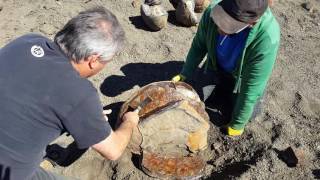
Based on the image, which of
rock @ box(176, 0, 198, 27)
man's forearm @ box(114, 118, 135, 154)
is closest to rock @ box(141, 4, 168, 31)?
rock @ box(176, 0, 198, 27)

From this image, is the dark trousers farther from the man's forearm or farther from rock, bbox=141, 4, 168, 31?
rock, bbox=141, 4, 168, 31

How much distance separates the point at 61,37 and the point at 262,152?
2162 millimetres

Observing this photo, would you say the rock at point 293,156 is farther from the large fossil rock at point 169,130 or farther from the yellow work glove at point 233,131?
the large fossil rock at point 169,130

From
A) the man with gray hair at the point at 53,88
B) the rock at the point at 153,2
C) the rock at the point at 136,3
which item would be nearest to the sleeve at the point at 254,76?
the man with gray hair at the point at 53,88

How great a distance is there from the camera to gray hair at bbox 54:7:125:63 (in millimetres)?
2676

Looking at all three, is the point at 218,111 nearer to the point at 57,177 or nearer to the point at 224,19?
the point at 224,19

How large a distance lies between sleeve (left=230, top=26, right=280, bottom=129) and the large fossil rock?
329mm

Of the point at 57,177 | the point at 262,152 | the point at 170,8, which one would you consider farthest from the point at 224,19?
the point at 170,8

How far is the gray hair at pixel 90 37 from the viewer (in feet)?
8.78

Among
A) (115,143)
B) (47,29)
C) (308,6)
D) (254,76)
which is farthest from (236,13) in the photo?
(308,6)

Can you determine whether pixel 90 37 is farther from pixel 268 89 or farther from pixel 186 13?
pixel 186 13

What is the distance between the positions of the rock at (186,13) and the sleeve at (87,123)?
2.73 metres

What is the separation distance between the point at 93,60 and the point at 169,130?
4.23 feet

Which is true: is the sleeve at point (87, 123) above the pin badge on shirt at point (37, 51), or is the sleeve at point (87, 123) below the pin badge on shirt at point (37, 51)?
below
